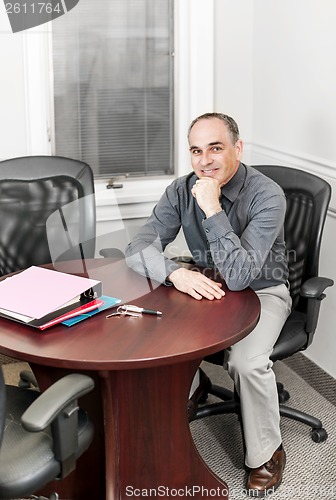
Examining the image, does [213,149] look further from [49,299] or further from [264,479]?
[264,479]

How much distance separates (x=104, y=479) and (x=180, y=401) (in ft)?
1.30

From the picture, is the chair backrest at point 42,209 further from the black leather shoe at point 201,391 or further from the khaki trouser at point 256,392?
the khaki trouser at point 256,392

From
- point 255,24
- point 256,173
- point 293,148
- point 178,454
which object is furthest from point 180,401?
point 255,24

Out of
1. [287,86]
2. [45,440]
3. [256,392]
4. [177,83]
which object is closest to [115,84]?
[177,83]

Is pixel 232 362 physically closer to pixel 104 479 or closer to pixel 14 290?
pixel 104 479

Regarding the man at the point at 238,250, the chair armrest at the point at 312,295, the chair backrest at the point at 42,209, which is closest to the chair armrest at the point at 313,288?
the chair armrest at the point at 312,295

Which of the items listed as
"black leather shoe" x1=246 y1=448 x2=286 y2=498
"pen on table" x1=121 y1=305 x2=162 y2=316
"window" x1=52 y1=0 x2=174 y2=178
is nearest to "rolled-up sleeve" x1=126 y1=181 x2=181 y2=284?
"pen on table" x1=121 y1=305 x2=162 y2=316

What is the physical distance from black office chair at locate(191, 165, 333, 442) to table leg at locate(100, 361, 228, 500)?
43cm

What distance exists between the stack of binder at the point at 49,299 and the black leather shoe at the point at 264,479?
809 millimetres

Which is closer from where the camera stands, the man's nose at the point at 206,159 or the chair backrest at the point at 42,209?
the man's nose at the point at 206,159

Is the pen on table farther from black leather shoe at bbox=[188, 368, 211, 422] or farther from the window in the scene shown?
the window

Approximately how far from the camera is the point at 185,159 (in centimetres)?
388

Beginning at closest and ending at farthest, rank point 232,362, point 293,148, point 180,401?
point 180,401
point 232,362
point 293,148

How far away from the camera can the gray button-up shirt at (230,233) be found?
2.56m
